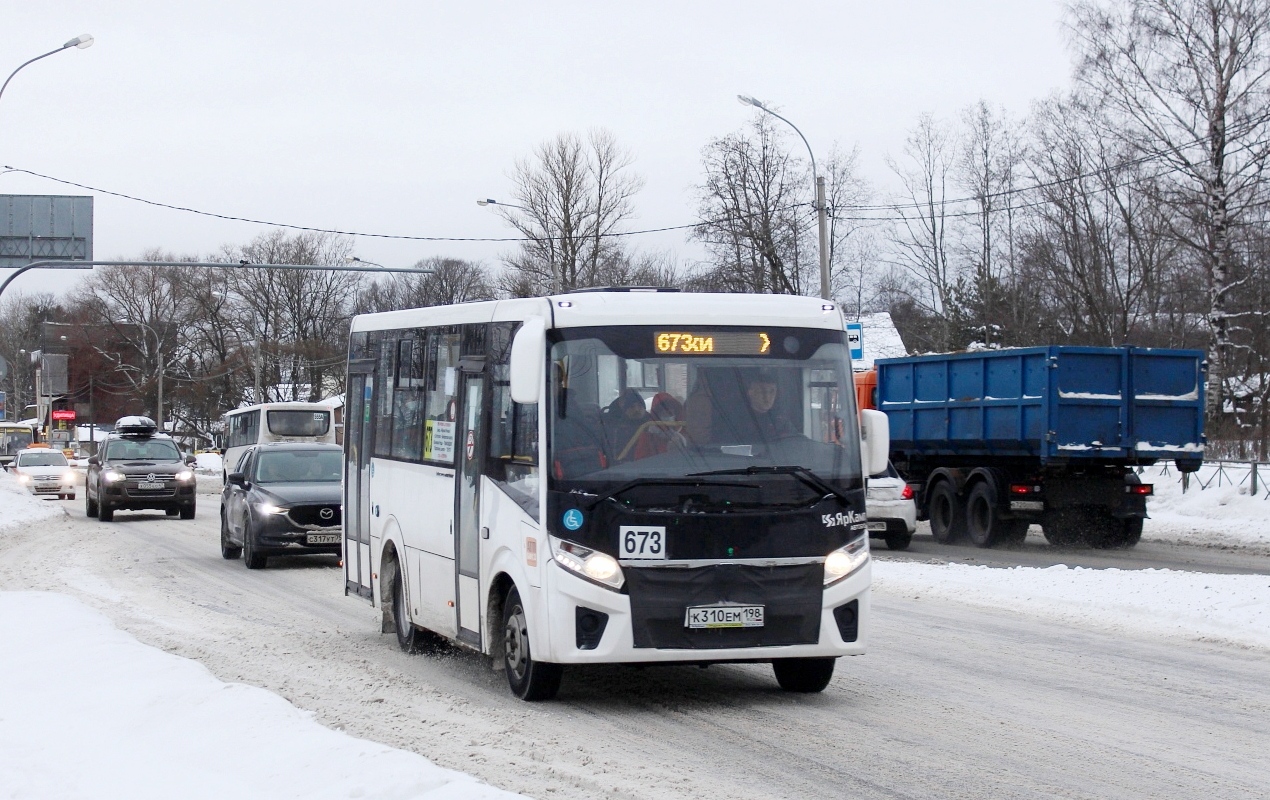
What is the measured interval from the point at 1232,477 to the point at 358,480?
73.0ft

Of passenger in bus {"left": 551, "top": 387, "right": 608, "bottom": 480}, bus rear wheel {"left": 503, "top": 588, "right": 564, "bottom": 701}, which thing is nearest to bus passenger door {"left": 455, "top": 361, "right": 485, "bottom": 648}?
bus rear wheel {"left": 503, "top": 588, "right": 564, "bottom": 701}

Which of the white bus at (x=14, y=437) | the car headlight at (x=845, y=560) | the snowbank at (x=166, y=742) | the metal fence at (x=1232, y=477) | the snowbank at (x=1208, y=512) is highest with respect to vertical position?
the car headlight at (x=845, y=560)

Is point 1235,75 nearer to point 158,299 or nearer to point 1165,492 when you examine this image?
point 1165,492

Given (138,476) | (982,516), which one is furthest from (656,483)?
(138,476)

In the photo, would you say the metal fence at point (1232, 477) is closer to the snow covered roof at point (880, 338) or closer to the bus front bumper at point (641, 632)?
the bus front bumper at point (641, 632)

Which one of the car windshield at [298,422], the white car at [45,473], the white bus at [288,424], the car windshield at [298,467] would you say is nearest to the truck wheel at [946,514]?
the car windshield at [298,467]

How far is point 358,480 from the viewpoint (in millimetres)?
12297

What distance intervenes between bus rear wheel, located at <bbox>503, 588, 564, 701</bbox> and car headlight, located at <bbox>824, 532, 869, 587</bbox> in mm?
1683

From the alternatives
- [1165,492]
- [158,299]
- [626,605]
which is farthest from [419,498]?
[158,299]

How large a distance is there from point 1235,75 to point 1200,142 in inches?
68.7

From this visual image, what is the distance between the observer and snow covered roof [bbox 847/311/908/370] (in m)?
77.6

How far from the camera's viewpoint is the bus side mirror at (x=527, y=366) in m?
8.24

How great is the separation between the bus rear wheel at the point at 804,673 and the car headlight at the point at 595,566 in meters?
1.35

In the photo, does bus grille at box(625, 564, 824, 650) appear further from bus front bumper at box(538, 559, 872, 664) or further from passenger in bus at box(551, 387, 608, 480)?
passenger in bus at box(551, 387, 608, 480)
